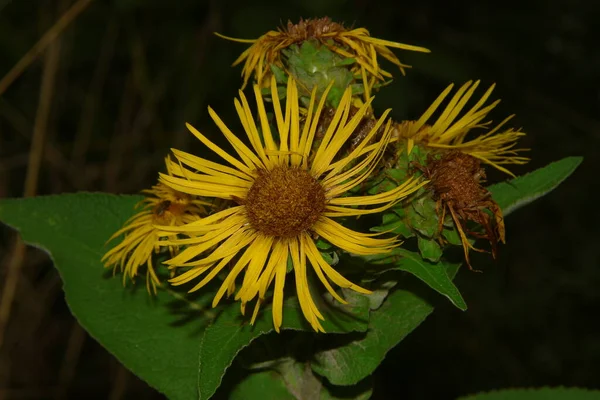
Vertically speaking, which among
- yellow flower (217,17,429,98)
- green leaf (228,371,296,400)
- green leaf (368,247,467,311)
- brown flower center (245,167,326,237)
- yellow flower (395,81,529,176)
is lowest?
green leaf (228,371,296,400)

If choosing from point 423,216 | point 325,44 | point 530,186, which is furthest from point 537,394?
point 325,44

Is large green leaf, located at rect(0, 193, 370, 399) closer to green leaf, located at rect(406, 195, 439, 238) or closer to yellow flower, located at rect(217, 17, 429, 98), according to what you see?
green leaf, located at rect(406, 195, 439, 238)

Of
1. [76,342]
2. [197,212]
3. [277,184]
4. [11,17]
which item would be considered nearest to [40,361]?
[76,342]

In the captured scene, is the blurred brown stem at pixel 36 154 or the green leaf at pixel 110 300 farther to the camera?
the blurred brown stem at pixel 36 154

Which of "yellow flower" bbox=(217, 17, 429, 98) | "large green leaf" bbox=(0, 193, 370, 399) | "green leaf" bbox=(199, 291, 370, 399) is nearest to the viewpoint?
"green leaf" bbox=(199, 291, 370, 399)

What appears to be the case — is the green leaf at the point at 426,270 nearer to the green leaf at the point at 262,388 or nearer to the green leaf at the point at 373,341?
the green leaf at the point at 373,341

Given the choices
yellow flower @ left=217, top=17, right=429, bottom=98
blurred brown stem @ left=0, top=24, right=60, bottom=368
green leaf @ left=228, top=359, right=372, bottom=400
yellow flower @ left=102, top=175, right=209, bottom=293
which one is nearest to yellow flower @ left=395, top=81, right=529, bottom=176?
yellow flower @ left=217, top=17, right=429, bottom=98

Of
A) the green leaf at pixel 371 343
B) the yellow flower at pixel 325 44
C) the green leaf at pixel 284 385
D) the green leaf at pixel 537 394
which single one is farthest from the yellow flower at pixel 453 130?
the green leaf at pixel 537 394
